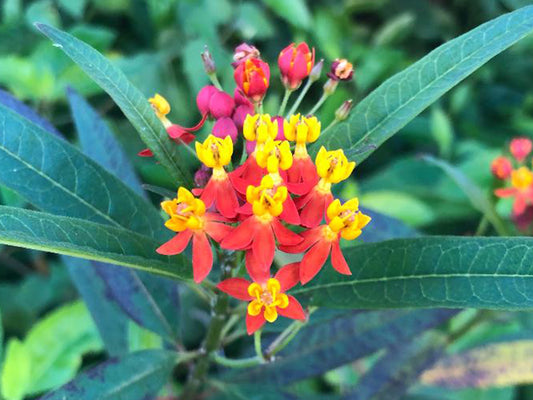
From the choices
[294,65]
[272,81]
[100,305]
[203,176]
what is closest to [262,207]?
[203,176]

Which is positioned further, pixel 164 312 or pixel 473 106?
pixel 473 106

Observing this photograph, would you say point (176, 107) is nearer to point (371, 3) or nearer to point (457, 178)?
point (371, 3)

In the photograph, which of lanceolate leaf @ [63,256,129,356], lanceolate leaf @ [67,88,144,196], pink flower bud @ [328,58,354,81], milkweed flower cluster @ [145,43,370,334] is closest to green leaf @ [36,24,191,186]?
milkweed flower cluster @ [145,43,370,334]

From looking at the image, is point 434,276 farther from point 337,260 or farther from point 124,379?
point 124,379

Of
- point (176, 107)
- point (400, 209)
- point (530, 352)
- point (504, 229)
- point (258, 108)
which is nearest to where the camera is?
point (258, 108)

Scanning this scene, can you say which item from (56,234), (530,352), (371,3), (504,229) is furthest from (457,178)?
(371,3)
